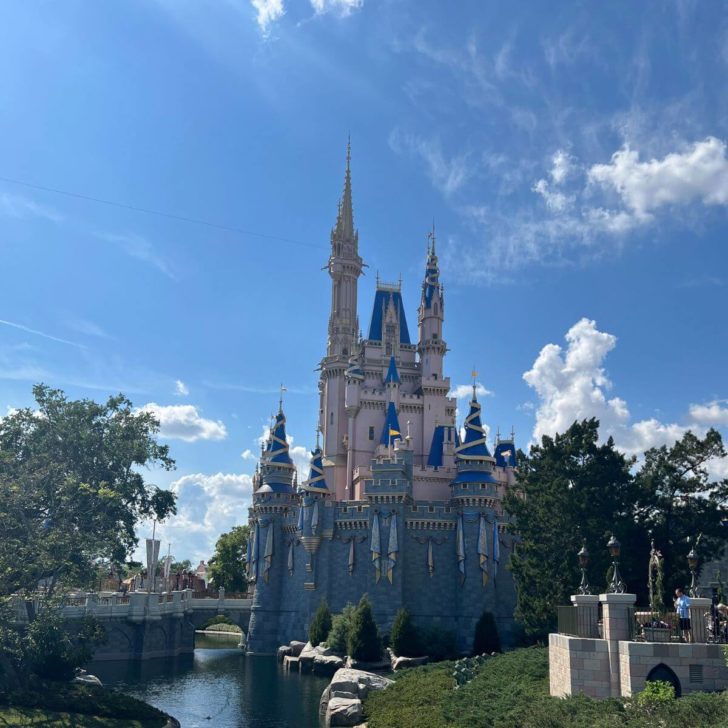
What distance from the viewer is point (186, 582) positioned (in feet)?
235

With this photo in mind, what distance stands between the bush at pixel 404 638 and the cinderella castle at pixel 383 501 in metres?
4.30

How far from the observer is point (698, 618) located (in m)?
20.2

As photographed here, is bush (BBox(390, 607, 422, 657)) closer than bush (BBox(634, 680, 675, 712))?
No

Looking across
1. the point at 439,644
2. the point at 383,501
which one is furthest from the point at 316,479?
the point at 439,644

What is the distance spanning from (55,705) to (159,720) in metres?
3.78

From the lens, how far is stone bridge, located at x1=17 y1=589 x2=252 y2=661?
51.2 m

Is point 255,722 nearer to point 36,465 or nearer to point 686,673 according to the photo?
point 36,465

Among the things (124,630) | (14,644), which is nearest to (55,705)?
(14,644)

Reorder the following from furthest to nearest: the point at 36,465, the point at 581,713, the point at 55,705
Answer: the point at 36,465
the point at 55,705
the point at 581,713

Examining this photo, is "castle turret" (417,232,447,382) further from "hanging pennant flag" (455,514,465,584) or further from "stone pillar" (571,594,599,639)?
"stone pillar" (571,594,599,639)

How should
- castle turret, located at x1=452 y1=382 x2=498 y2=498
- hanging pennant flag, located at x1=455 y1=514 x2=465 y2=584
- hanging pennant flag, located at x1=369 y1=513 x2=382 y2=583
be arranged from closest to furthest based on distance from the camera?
hanging pennant flag, located at x1=369 y1=513 x2=382 y2=583 < hanging pennant flag, located at x1=455 y1=514 x2=465 y2=584 < castle turret, located at x1=452 y1=382 x2=498 y2=498

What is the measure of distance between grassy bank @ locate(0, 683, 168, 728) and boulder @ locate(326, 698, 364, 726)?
23.3 ft

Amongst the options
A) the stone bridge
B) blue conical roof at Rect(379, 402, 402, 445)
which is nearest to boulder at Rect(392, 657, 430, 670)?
the stone bridge

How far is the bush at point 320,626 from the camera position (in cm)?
5106
